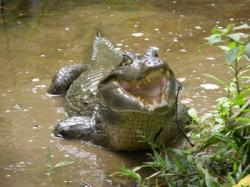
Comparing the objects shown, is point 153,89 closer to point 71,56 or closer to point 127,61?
point 127,61

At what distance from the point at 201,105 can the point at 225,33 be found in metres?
2.32

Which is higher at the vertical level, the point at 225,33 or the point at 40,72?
the point at 225,33

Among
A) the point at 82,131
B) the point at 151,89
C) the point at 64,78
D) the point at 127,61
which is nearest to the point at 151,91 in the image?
the point at 151,89

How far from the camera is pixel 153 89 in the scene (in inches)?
175

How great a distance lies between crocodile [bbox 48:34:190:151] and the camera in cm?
440

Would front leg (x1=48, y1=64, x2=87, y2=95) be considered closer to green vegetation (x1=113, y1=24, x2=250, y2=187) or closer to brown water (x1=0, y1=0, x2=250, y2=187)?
brown water (x1=0, y1=0, x2=250, y2=187)

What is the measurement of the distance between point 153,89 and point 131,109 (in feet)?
0.76

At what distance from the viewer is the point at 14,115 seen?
18.4 ft

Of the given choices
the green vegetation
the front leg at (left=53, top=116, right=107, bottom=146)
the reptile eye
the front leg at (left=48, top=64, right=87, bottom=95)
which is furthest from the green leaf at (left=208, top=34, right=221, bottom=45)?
the front leg at (left=48, top=64, right=87, bottom=95)

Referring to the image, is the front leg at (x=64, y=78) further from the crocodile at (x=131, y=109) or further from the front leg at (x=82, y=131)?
the front leg at (x=82, y=131)

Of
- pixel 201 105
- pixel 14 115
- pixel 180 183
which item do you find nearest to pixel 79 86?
pixel 14 115

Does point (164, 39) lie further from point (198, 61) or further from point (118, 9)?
point (118, 9)

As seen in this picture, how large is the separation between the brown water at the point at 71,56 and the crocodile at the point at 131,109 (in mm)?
137

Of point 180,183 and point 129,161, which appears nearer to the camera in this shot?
point 180,183
